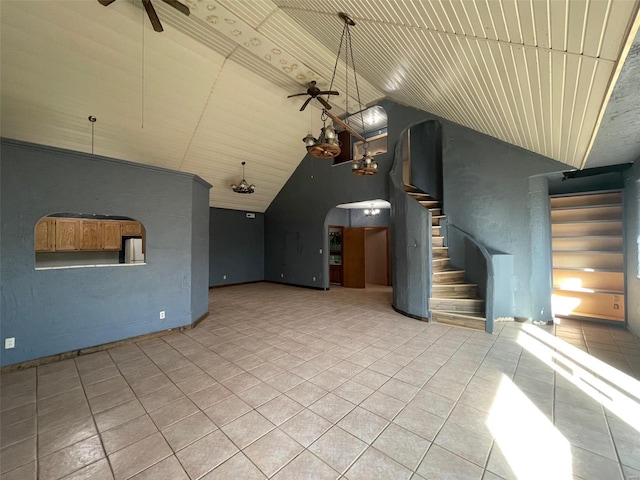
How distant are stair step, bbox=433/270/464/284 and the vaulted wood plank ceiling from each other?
2496mm

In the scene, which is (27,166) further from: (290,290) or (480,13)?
(290,290)

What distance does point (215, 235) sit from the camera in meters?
8.57

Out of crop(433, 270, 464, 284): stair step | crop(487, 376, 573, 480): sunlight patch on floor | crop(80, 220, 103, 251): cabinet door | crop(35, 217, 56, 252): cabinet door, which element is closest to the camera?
crop(487, 376, 573, 480): sunlight patch on floor

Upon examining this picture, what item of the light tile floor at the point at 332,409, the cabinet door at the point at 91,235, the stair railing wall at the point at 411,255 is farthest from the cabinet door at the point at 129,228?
the stair railing wall at the point at 411,255

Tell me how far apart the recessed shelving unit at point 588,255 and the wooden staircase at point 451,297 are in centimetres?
176

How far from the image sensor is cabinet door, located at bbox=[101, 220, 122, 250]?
6.04 meters

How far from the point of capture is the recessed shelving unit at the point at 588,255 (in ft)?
13.9

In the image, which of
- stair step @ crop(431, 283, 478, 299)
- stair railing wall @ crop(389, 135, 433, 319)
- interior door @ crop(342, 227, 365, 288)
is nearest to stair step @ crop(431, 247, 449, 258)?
stair step @ crop(431, 283, 478, 299)

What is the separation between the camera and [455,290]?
4672mm

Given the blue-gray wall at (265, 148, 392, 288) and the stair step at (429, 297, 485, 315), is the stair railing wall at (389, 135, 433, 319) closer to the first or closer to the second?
the stair step at (429, 297, 485, 315)

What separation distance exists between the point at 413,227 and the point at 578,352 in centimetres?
279

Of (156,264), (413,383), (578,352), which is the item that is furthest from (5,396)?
(578,352)

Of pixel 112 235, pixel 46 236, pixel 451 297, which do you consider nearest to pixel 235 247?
pixel 112 235

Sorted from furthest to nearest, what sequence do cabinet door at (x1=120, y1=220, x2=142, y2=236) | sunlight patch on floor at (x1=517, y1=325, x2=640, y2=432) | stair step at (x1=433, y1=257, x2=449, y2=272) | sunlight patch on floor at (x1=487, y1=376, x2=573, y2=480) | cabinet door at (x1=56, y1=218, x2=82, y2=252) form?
cabinet door at (x1=120, y1=220, x2=142, y2=236) < cabinet door at (x1=56, y1=218, x2=82, y2=252) < stair step at (x1=433, y1=257, x2=449, y2=272) < sunlight patch on floor at (x1=517, y1=325, x2=640, y2=432) < sunlight patch on floor at (x1=487, y1=376, x2=573, y2=480)
